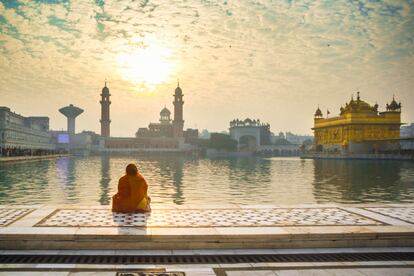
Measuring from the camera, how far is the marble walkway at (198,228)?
6.62 m

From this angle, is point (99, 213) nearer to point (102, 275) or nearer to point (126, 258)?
point (126, 258)

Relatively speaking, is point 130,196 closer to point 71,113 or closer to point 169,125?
point 169,125

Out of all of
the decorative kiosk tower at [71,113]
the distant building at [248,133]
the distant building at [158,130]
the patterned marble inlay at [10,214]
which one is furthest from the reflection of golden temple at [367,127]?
the decorative kiosk tower at [71,113]

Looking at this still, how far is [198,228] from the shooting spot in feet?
23.8

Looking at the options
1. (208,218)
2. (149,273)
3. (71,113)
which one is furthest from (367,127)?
(71,113)

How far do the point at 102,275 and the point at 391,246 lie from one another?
14.5 feet

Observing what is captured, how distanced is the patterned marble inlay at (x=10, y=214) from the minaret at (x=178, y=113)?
336ft

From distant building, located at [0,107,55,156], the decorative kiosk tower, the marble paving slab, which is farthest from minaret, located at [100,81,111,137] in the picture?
the marble paving slab

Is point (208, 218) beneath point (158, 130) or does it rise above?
beneath

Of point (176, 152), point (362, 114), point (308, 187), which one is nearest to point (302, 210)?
point (308, 187)

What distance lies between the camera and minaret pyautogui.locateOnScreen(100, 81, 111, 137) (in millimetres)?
109438

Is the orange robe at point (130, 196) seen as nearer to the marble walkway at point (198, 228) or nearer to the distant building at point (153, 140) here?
the marble walkway at point (198, 228)

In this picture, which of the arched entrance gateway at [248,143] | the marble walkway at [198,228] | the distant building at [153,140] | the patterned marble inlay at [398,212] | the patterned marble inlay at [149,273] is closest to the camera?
the patterned marble inlay at [149,273]

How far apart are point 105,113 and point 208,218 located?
4112 inches
